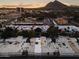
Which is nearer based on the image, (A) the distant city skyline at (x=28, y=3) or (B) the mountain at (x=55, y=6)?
(B) the mountain at (x=55, y=6)

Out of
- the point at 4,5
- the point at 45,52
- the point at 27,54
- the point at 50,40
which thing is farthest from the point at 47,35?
the point at 4,5

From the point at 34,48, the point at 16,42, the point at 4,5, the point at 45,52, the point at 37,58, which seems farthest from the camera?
the point at 4,5

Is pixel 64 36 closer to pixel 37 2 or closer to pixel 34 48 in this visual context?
pixel 34 48

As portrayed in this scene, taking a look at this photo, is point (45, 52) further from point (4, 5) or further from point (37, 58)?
point (4, 5)

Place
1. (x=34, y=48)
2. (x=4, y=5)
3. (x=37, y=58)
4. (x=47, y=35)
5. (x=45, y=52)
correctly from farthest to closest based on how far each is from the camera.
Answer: (x=4, y=5) → (x=47, y=35) → (x=34, y=48) → (x=45, y=52) → (x=37, y=58)

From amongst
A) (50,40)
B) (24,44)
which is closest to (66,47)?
(50,40)

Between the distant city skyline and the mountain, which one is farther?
the distant city skyline

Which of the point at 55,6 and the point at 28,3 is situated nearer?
the point at 55,6

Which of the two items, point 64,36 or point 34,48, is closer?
point 34,48

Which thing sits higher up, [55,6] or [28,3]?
[28,3]
